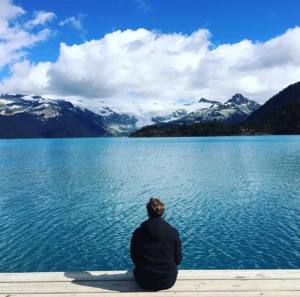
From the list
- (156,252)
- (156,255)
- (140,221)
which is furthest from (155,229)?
(140,221)

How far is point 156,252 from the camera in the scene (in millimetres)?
10547

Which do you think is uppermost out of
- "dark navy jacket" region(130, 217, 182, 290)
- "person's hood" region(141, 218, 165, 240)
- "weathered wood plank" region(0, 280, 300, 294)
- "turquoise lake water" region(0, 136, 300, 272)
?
"person's hood" region(141, 218, 165, 240)

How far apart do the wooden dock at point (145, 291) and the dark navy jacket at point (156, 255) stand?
15.8 inches

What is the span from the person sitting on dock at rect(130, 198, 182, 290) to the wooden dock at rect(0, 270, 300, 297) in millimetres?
411

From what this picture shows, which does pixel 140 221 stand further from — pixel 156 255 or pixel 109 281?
pixel 156 255

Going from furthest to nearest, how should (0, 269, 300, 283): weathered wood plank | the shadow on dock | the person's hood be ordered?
1. (0, 269, 300, 283): weathered wood plank
2. the shadow on dock
3. the person's hood

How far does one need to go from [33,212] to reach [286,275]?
30483mm

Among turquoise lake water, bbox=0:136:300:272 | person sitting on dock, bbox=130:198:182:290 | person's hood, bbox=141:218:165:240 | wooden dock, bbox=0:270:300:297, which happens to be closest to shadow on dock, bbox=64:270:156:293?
wooden dock, bbox=0:270:300:297

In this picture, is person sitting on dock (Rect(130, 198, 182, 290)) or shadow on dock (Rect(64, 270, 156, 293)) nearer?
person sitting on dock (Rect(130, 198, 182, 290))

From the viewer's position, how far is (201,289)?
10.6 meters

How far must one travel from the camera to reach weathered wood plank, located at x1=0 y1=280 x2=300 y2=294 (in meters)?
10.5

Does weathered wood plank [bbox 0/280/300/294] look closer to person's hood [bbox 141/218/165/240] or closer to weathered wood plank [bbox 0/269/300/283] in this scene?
weathered wood plank [bbox 0/269/300/283]

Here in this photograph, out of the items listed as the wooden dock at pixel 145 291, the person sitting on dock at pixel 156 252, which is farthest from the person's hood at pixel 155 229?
the wooden dock at pixel 145 291

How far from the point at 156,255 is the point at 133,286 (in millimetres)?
1596
